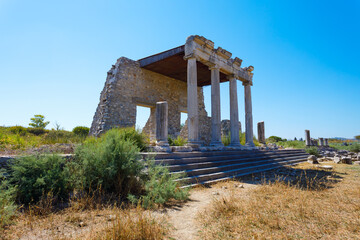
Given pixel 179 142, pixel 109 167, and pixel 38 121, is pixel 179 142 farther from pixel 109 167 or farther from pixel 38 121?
pixel 38 121

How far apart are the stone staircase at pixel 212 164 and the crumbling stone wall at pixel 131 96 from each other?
5.45 meters

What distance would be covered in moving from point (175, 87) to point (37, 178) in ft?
40.2

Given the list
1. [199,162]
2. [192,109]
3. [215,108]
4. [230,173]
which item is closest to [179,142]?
[192,109]

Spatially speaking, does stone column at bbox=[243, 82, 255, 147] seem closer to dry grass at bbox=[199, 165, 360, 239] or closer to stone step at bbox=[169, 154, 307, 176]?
stone step at bbox=[169, 154, 307, 176]

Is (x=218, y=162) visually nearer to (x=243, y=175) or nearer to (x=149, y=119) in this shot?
(x=243, y=175)

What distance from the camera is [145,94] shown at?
12.8 metres

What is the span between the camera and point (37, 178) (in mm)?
3389

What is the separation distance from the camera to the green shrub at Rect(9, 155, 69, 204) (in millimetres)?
3297

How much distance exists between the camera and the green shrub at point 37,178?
3297mm

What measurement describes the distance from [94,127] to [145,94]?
143 inches

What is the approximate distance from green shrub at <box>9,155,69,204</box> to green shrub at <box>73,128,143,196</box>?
12.2 inches

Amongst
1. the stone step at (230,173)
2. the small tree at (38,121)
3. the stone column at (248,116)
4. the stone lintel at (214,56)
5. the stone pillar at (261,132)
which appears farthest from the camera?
the small tree at (38,121)

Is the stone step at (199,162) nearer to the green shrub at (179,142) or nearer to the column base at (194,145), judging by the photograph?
the column base at (194,145)

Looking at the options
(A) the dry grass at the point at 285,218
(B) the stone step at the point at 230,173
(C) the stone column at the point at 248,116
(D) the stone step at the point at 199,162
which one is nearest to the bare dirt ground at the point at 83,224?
(A) the dry grass at the point at 285,218
